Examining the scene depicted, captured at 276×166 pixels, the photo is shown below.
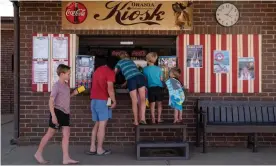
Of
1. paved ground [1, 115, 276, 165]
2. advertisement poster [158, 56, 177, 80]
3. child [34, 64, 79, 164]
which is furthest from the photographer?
advertisement poster [158, 56, 177, 80]

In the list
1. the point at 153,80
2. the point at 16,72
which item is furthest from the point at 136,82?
the point at 16,72

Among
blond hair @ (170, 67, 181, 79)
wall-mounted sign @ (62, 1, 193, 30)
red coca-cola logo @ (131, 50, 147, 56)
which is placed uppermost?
wall-mounted sign @ (62, 1, 193, 30)

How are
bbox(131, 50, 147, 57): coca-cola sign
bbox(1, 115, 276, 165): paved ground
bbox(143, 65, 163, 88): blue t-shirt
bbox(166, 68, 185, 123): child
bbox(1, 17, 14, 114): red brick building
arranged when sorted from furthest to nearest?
1. bbox(1, 17, 14, 114): red brick building
2. bbox(131, 50, 147, 57): coca-cola sign
3. bbox(143, 65, 163, 88): blue t-shirt
4. bbox(166, 68, 185, 123): child
5. bbox(1, 115, 276, 165): paved ground

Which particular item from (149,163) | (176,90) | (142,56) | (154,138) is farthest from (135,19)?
(149,163)

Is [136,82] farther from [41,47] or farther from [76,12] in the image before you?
[41,47]

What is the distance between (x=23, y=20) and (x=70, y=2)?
1.05 m

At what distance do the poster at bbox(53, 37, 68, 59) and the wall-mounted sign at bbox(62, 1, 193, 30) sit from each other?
29 centimetres

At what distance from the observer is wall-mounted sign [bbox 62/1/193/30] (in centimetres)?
848

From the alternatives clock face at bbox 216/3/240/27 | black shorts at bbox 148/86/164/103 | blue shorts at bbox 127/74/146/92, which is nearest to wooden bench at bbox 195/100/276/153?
black shorts at bbox 148/86/164/103

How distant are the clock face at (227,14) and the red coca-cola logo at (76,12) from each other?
2.78 meters

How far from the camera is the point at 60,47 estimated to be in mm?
8508

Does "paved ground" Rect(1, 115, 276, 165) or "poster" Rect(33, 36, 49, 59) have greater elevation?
"poster" Rect(33, 36, 49, 59)

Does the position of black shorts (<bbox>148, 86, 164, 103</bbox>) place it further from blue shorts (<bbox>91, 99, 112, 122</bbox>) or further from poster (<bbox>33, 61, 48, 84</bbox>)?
poster (<bbox>33, 61, 48, 84</bbox>)

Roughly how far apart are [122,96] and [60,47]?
1638 mm
